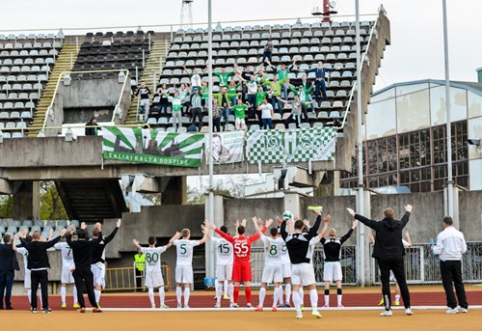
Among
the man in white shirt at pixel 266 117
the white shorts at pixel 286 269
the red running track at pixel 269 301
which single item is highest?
the man in white shirt at pixel 266 117

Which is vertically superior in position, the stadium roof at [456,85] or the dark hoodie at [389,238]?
the stadium roof at [456,85]

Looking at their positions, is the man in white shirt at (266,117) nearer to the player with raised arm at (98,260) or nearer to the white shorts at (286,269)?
the player with raised arm at (98,260)

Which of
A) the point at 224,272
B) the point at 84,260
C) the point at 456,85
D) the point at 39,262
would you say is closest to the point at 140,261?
the point at 224,272

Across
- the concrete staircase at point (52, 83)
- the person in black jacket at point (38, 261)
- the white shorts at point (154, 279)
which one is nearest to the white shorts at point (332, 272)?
the white shorts at point (154, 279)

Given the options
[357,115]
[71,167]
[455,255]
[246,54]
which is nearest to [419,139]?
[246,54]

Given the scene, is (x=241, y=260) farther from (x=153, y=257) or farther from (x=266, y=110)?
(x=266, y=110)

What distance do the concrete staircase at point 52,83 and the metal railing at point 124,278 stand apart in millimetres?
6692

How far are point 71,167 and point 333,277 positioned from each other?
16969mm

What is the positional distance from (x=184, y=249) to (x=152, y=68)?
2457cm

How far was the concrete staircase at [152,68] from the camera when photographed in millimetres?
44184

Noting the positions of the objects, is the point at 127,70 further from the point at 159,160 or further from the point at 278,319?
the point at 278,319

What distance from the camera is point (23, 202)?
43.6 meters

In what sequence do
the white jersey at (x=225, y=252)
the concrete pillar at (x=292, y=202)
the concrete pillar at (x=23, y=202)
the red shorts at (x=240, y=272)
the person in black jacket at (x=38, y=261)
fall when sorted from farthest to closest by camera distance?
the concrete pillar at (x=23, y=202) → the concrete pillar at (x=292, y=202) → the white jersey at (x=225, y=252) → the red shorts at (x=240, y=272) → the person in black jacket at (x=38, y=261)

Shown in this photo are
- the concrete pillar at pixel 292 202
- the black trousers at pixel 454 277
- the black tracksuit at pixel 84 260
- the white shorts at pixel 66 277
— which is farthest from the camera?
the concrete pillar at pixel 292 202
